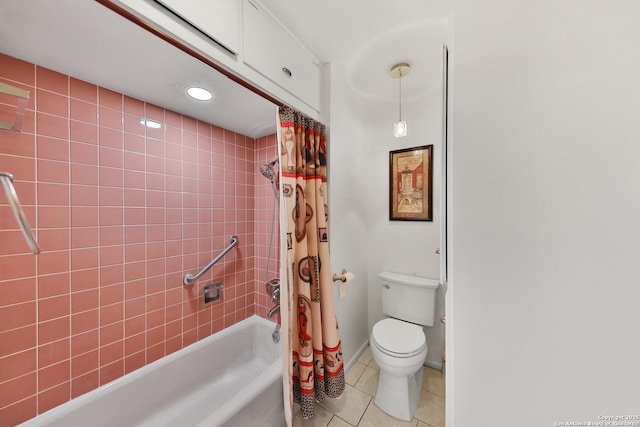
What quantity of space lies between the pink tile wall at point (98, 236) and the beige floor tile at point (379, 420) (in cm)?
115

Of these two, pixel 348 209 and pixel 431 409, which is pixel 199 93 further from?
pixel 431 409

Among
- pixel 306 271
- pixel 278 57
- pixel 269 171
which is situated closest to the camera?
pixel 278 57

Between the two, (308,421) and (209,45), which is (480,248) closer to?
(209,45)

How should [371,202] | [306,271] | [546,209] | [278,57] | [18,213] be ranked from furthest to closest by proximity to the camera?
[371,202]
[306,271]
[278,57]
[18,213]
[546,209]

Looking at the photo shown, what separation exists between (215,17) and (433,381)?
243cm

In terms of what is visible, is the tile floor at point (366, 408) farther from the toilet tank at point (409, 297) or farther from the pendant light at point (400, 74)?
the pendant light at point (400, 74)

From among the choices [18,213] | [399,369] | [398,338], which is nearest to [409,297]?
[398,338]

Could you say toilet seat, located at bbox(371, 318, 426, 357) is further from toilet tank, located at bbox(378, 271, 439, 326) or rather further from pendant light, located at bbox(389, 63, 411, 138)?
pendant light, located at bbox(389, 63, 411, 138)

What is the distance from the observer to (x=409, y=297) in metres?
1.59

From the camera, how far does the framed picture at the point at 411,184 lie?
5.35 ft

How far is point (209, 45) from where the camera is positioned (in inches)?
31.2

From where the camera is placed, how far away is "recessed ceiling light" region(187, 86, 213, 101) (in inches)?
41.2

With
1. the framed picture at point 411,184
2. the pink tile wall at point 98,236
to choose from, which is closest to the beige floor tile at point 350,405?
the pink tile wall at point 98,236

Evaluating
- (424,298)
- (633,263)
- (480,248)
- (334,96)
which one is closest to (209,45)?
(334,96)
